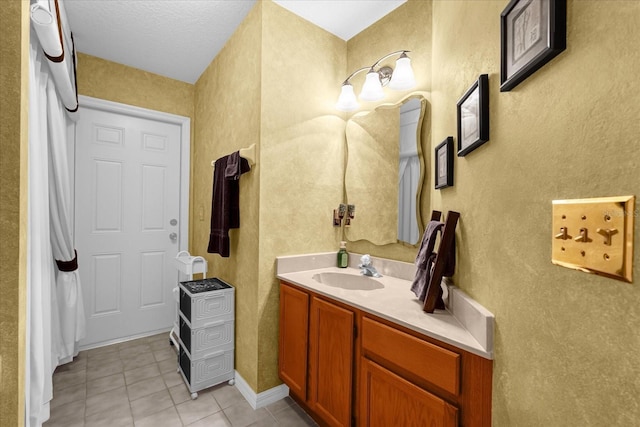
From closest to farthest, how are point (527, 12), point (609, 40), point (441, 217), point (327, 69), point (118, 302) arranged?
point (609, 40) → point (527, 12) → point (441, 217) → point (327, 69) → point (118, 302)

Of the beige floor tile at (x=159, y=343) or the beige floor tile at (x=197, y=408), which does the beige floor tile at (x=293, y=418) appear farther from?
the beige floor tile at (x=159, y=343)

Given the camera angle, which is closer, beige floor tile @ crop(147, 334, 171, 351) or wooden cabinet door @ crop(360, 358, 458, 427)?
wooden cabinet door @ crop(360, 358, 458, 427)

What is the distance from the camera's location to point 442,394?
0.95 metres

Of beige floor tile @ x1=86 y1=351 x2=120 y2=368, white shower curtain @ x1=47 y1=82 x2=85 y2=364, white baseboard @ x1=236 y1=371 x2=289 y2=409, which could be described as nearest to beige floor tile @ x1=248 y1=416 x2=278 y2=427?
white baseboard @ x1=236 y1=371 x2=289 y2=409

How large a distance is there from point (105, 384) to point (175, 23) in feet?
8.84

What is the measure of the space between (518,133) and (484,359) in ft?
2.16

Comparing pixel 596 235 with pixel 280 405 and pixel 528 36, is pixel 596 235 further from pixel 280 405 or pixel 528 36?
pixel 280 405

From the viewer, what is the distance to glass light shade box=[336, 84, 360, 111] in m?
Answer: 1.96

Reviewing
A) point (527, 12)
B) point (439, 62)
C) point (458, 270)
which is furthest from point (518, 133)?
point (439, 62)

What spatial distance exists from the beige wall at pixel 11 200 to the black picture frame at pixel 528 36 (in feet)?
4.64

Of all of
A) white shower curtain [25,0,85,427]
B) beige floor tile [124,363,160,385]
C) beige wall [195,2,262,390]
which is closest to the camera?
white shower curtain [25,0,85,427]

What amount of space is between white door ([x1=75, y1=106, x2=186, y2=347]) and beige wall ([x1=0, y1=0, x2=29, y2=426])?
6.77 ft

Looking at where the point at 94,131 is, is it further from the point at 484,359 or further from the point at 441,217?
the point at 484,359

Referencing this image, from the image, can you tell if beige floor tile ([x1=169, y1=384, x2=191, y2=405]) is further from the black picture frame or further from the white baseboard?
the black picture frame
